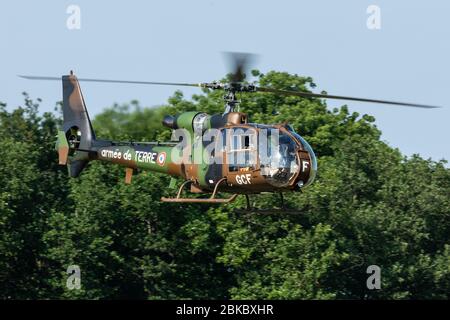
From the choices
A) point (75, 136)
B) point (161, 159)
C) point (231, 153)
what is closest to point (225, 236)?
point (75, 136)

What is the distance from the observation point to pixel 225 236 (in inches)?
2010

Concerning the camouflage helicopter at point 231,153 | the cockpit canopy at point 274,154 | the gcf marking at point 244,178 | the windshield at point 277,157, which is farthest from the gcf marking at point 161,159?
the windshield at point 277,157

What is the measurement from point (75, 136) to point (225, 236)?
38.9 feet

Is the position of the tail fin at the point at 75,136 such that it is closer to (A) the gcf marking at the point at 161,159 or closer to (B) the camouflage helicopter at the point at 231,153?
(B) the camouflage helicopter at the point at 231,153

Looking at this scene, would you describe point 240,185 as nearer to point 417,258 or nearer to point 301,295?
point 301,295

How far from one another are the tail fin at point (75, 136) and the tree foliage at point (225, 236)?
5764 mm

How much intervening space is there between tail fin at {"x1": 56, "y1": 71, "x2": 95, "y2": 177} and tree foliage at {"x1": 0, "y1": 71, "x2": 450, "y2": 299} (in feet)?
18.9

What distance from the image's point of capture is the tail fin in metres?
40.1

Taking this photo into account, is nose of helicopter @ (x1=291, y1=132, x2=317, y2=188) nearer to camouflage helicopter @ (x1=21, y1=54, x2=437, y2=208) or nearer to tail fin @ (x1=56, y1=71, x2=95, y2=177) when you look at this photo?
camouflage helicopter @ (x1=21, y1=54, x2=437, y2=208)

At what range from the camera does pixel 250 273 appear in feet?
164

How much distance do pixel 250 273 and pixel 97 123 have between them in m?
8.24

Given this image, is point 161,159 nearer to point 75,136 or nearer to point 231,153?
point 231,153

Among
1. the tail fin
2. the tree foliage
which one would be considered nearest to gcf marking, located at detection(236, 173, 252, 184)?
the tail fin
